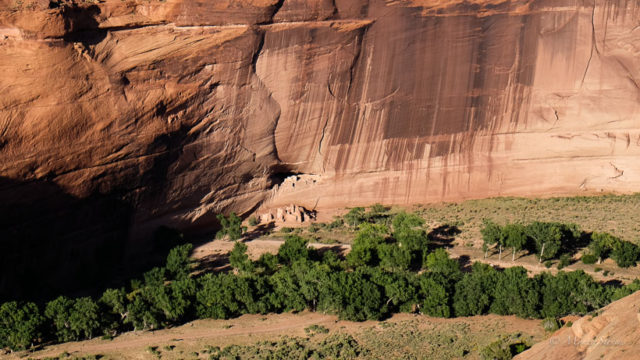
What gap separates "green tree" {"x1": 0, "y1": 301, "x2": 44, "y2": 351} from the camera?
32.0 meters

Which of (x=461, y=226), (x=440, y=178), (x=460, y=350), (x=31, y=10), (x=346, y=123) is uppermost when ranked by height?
(x=31, y=10)

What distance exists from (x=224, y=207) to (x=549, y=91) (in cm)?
2150

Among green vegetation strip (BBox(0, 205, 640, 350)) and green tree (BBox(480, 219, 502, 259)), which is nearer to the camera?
green vegetation strip (BBox(0, 205, 640, 350))

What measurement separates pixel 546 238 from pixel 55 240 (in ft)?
88.4

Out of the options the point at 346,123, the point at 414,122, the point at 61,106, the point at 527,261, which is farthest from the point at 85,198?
the point at 527,261

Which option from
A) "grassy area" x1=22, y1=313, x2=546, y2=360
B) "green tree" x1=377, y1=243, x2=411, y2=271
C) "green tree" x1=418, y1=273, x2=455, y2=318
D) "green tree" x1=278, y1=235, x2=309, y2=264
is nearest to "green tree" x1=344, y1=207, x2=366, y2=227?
"green tree" x1=377, y1=243, x2=411, y2=271

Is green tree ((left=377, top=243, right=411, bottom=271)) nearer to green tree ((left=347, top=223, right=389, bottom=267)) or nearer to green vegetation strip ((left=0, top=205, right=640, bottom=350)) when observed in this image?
green tree ((left=347, top=223, right=389, bottom=267))

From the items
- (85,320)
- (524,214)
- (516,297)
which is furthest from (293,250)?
(524,214)

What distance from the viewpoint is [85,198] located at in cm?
3822

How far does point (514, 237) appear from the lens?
134 ft

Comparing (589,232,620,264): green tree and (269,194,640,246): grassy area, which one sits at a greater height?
(269,194,640,246): grassy area

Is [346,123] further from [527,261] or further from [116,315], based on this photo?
[116,315]

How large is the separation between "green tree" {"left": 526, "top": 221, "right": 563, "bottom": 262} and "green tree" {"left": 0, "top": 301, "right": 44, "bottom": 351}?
26.6m

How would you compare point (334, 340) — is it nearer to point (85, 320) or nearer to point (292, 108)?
point (85, 320)
